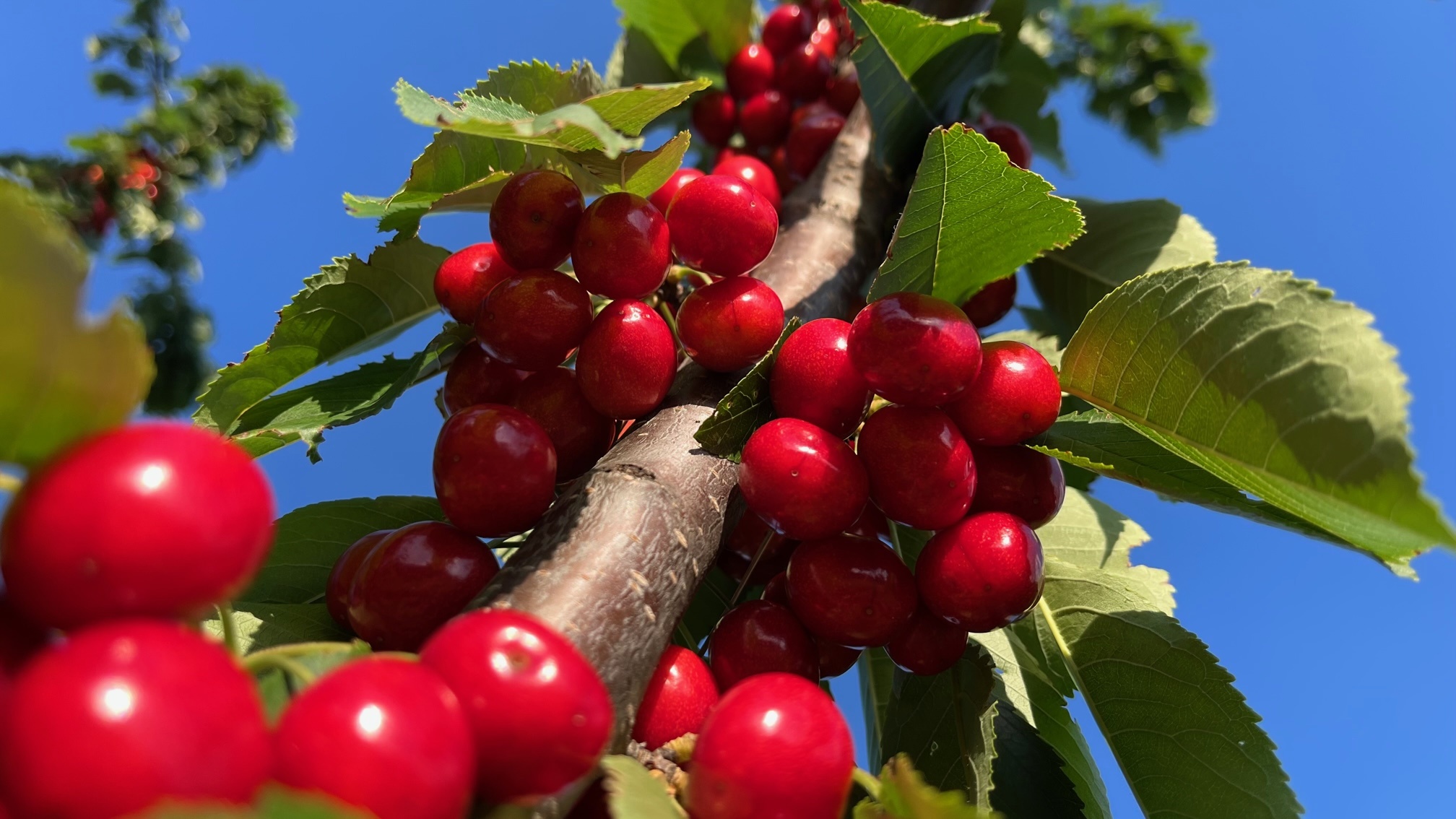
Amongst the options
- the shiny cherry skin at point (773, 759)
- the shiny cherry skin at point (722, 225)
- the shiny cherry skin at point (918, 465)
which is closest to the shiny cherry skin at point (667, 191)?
the shiny cherry skin at point (722, 225)

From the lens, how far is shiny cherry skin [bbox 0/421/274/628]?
0.45 meters

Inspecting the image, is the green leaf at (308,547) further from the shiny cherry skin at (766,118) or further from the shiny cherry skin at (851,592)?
the shiny cherry skin at (766,118)

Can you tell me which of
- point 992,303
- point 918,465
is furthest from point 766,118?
point 918,465

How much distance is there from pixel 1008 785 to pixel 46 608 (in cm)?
100

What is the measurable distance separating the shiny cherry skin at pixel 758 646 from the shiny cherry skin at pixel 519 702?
35cm

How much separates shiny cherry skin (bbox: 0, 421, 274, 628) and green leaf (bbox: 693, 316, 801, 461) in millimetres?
521

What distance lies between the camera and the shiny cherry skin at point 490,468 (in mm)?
840

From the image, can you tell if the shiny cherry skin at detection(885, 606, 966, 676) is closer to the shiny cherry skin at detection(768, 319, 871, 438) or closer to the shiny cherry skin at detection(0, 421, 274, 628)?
the shiny cherry skin at detection(768, 319, 871, 438)

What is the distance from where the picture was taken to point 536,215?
105 cm

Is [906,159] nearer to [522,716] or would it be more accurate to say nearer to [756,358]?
[756,358]

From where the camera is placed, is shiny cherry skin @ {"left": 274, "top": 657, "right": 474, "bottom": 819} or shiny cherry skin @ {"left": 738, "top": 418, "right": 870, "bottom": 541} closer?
shiny cherry skin @ {"left": 274, "top": 657, "right": 474, "bottom": 819}

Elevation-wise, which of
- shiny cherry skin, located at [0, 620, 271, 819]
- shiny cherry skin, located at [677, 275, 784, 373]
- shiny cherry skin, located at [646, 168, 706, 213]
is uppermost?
shiny cherry skin, located at [646, 168, 706, 213]

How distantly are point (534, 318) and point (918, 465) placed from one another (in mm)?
456

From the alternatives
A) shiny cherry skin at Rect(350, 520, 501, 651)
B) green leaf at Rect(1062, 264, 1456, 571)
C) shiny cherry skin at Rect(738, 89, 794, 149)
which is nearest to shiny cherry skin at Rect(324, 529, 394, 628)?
shiny cherry skin at Rect(350, 520, 501, 651)
